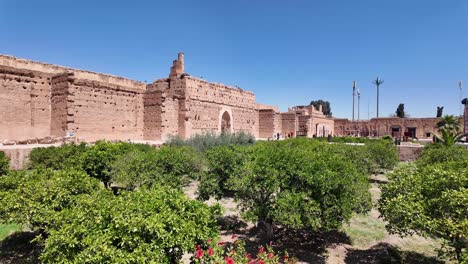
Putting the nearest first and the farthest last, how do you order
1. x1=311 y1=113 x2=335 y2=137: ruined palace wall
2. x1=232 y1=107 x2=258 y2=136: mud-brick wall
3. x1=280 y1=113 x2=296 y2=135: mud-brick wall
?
x1=232 y1=107 x2=258 y2=136: mud-brick wall < x1=280 y1=113 x2=296 y2=135: mud-brick wall < x1=311 y1=113 x2=335 y2=137: ruined palace wall

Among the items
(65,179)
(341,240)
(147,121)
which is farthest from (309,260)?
(147,121)

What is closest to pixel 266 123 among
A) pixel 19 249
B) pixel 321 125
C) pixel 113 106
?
pixel 321 125

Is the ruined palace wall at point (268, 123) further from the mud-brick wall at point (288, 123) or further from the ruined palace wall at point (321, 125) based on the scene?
the ruined palace wall at point (321, 125)

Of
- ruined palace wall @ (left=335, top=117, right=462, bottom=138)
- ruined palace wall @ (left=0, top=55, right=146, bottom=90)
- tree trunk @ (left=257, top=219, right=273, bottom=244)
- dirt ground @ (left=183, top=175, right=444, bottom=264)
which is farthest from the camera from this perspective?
ruined palace wall @ (left=335, top=117, right=462, bottom=138)

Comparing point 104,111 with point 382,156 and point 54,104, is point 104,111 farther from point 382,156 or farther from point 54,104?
point 382,156

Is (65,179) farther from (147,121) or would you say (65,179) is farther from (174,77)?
(174,77)

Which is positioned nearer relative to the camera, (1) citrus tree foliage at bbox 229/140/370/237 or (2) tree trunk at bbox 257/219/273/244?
(1) citrus tree foliage at bbox 229/140/370/237

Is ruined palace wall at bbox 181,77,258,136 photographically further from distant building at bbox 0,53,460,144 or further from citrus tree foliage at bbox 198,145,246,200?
citrus tree foliage at bbox 198,145,246,200

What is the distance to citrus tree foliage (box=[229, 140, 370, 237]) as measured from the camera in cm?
601

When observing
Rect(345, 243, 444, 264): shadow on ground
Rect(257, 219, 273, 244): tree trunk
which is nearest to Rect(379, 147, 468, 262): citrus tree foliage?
Rect(345, 243, 444, 264): shadow on ground

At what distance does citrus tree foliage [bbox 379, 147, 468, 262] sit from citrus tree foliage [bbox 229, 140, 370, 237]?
0.76m

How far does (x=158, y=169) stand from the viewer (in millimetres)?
7969

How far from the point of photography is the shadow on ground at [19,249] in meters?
5.95

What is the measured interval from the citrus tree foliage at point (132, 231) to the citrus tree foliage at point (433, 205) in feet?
11.1
